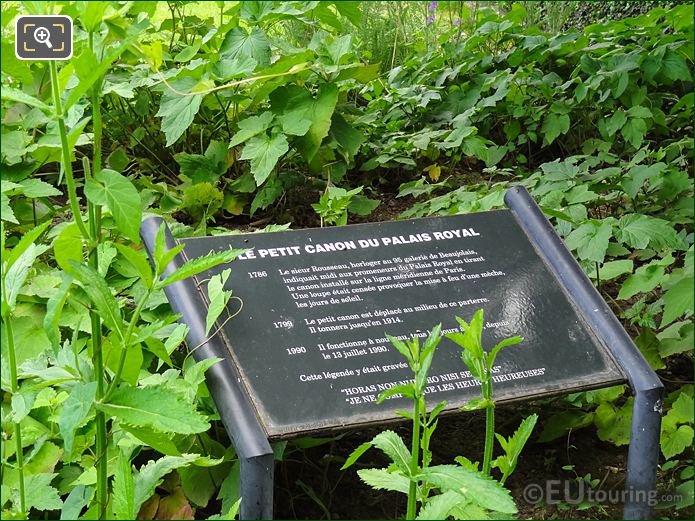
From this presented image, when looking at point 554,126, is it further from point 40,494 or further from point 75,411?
point 75,411

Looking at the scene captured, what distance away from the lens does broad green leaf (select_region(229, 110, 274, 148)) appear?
3.05 metres

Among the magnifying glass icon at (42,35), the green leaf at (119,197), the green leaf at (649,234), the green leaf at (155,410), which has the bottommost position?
the green leaf at (649,234)

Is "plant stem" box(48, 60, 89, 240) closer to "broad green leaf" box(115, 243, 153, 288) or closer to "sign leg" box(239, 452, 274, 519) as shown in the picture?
"broad green leaf" box(115, 243, 153, 288)

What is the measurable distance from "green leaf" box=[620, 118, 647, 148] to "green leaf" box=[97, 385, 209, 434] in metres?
2.65

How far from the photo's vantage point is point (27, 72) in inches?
52.9

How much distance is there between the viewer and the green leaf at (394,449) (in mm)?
1477

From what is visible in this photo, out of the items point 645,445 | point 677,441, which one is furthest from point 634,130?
point 645,445

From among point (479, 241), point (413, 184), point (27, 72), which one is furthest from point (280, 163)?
point (27, 72)

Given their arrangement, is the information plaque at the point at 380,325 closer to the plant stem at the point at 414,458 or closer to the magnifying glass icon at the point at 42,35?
the plant stem at the point at 414,458

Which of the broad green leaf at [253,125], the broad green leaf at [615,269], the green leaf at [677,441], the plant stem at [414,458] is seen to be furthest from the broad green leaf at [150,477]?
the broad green leaf at [253,125]

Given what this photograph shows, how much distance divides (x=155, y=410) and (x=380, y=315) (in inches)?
31.0

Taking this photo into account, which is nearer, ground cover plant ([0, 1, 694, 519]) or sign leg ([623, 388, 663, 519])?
ground cover plant ([0, 1, 694, 519])

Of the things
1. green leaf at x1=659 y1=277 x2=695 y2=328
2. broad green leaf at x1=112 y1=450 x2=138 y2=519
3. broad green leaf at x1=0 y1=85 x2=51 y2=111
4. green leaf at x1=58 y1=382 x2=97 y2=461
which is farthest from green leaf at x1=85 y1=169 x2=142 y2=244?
green leaf at x1=659 y1=277 x2=695 y2=328

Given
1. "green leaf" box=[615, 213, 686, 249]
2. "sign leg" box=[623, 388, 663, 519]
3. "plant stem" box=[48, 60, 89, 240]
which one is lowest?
"sign leg" box=[623, 388, 663, 519]
